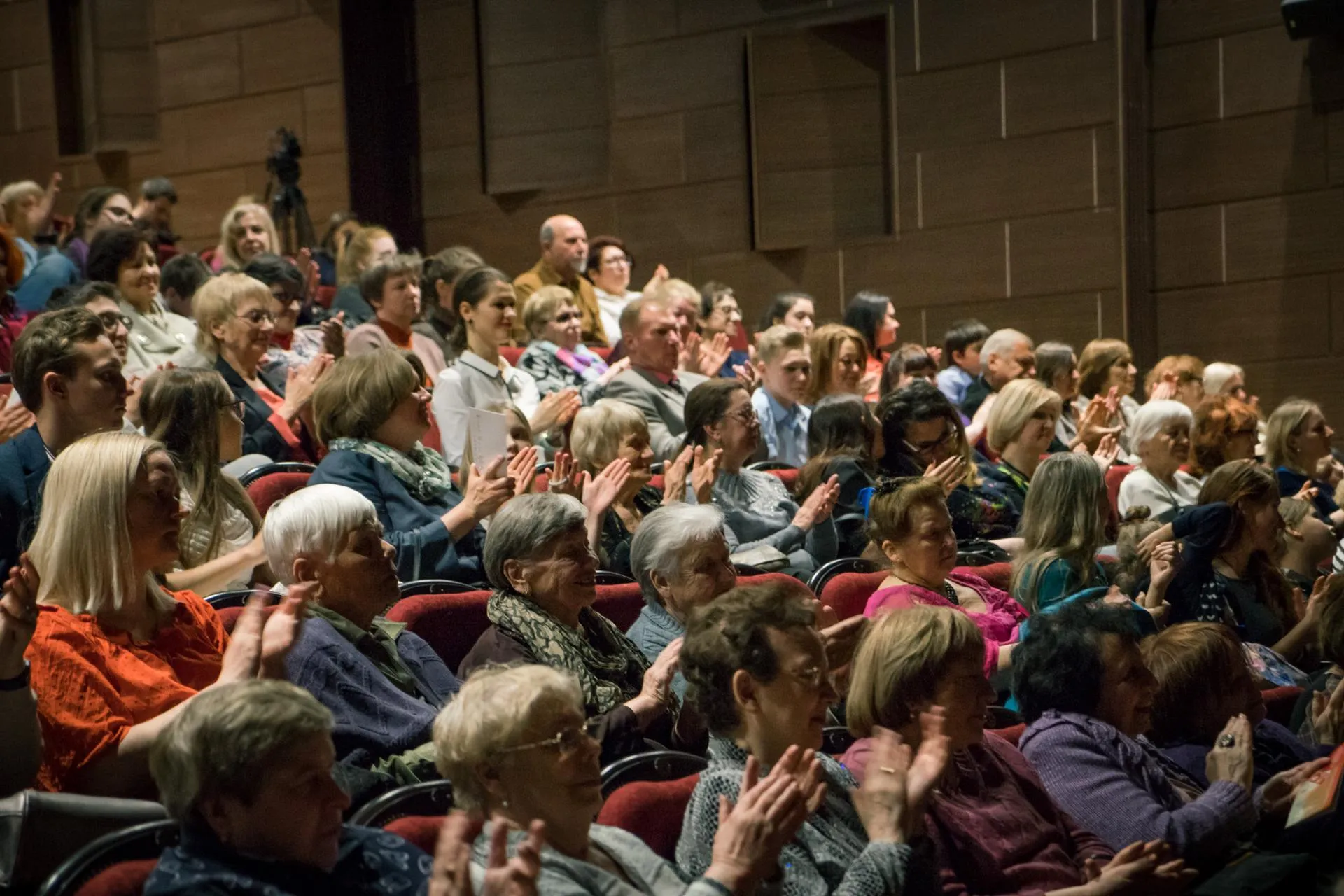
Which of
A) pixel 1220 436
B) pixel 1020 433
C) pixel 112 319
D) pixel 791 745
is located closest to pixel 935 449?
pixel 1020 433

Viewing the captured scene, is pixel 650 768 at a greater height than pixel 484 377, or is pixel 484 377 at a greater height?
pixel 484 377

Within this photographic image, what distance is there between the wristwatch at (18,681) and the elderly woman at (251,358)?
2.06 metres

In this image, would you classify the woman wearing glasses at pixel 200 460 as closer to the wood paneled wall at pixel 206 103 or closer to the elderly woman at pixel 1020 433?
the elderly woman at pixel 1020 433

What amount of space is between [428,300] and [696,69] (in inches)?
105

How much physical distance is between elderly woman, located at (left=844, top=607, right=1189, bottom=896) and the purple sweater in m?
0.07

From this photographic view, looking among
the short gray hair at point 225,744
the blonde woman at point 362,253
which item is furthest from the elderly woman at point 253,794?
the blonde woman at point 362,253

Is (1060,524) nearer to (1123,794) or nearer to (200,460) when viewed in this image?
(1123,794)

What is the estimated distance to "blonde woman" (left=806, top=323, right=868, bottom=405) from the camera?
518 cm

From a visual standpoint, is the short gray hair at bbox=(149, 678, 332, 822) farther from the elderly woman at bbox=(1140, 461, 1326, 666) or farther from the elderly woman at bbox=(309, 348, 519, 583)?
the elderly woman at bbox=(1140, 461, 1326, 666)

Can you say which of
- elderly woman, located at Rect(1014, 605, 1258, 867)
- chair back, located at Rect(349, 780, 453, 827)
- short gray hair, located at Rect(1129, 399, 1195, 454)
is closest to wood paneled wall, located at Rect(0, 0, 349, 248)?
short gray hair, located at Rect(1129, 399, 1195, 454)

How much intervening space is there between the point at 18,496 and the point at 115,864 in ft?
3.65

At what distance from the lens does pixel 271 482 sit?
3299 millimetres

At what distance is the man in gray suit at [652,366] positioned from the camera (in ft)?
15.7

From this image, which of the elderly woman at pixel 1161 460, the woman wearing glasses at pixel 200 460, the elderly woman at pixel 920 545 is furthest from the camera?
the elderly woman at pixel 1161 460
